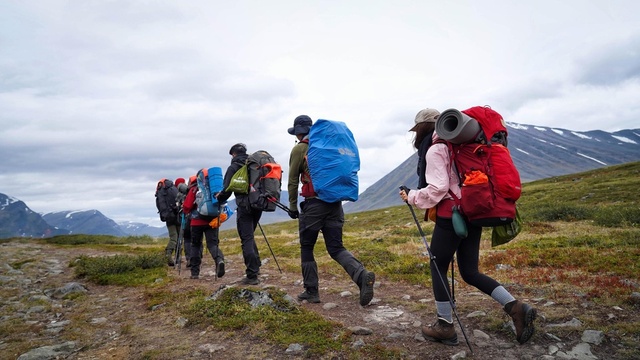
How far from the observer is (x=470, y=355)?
4977 millimetres

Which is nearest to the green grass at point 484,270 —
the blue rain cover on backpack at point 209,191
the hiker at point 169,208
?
the hiker at point 169,208

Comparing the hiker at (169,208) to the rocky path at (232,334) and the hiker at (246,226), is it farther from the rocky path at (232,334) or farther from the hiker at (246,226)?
the hiker at (246,226)

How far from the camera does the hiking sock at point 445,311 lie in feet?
17.6

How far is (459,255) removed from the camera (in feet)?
18.2

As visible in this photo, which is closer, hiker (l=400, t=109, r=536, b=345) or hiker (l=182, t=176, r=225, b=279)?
hiker (l=400, t=109, r=536, b=345)

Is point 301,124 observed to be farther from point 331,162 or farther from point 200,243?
point 200,243

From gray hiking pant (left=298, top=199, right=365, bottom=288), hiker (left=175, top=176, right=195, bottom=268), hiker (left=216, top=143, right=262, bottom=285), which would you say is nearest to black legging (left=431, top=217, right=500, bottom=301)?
gray hiking pant (left=298, top=199, right=365, bottom=288)

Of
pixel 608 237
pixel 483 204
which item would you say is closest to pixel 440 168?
pixel 483 204

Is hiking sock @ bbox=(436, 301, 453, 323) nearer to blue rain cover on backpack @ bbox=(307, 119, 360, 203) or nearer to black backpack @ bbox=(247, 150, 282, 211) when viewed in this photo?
blue rain cover on backpack @ bbox=(307, 119, 360, 203)

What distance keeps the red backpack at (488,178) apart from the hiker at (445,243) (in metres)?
0.23

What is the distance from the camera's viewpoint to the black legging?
17.5 ft

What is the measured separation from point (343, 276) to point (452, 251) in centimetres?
591

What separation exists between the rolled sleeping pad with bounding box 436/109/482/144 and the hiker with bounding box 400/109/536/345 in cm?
29

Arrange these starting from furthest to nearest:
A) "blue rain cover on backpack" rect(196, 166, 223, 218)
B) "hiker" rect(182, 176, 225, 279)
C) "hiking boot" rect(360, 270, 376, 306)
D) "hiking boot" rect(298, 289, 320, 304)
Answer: "hiker" rect(182, 176, 225, 279), "blue rain cover on backpack" rect(196, 166, 223, 218), "hiking boot" rect(298, 289, 320, 304), "hiking boot" rect(360, 270, 376, 306)
